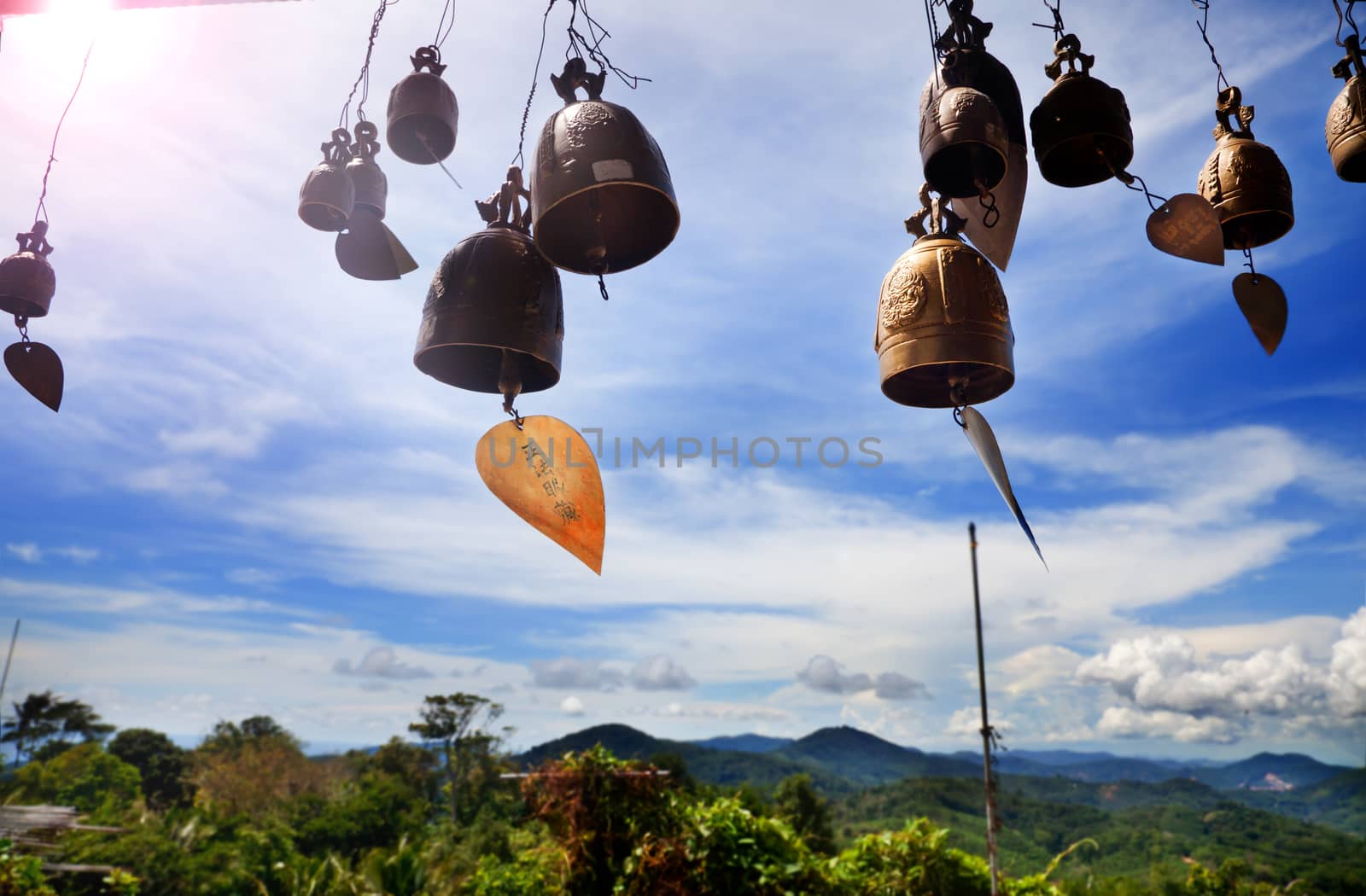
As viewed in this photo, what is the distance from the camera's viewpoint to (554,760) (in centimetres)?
600

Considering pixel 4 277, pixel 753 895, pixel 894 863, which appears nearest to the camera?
pixel 4 277

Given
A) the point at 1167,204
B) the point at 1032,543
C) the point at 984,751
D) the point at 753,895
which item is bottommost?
the point at 753,895

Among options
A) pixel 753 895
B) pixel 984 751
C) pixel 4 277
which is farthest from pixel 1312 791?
pixel 4 277

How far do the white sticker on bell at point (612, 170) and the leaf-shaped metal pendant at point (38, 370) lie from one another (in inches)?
77.4

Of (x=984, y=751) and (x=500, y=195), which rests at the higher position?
(x=500, y=195)

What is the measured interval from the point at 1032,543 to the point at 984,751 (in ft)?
26.6

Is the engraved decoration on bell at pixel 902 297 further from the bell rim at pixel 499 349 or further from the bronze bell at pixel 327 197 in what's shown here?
the bronze bell at pixel 327 197

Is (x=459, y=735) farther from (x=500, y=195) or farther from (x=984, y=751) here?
(x=500, y=195)

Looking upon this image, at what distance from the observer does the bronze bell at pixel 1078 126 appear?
1.79 metres

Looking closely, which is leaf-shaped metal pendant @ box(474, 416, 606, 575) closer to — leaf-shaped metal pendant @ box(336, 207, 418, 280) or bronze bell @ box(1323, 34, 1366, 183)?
leaf-shaped metal pendant @ box(336, 207, 418, 280)

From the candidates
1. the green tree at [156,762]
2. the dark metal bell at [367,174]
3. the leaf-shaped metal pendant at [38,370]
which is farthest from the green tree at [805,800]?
the leaf-shaped metal pendant at [38,370]

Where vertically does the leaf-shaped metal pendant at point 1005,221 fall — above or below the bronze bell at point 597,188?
above

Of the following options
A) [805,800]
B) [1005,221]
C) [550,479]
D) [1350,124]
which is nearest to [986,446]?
[1005,221]

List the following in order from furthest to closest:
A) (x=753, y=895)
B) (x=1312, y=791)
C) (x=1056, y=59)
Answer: (x=1312, y=791), (x=753, y=895), (x=1056, y=59)
